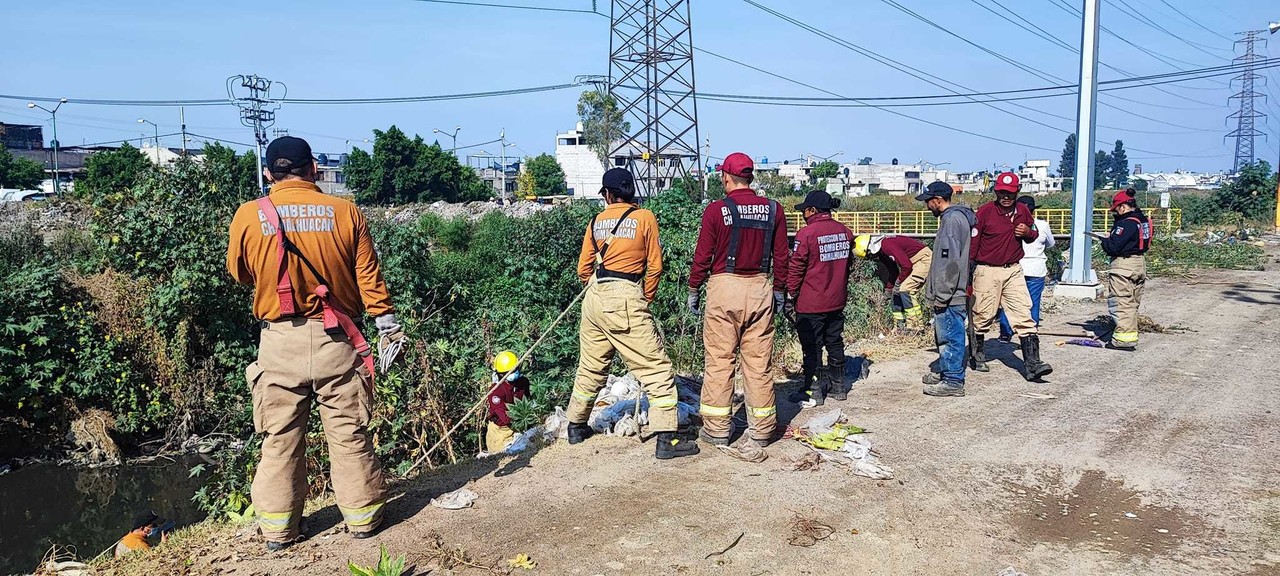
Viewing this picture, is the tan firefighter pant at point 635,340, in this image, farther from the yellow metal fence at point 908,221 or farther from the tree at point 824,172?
the tree at point 824,172

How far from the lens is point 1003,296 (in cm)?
816

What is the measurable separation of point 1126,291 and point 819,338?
3.93m

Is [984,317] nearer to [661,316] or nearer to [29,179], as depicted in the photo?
[661,316]

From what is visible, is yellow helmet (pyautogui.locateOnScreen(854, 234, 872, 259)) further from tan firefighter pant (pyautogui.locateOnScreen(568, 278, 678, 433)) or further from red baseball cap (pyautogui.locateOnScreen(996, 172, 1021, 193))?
tan firefighter pant (pyautogui.locateOnScreen(568, 278, 678, 433))

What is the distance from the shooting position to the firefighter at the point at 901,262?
8328 millimetres

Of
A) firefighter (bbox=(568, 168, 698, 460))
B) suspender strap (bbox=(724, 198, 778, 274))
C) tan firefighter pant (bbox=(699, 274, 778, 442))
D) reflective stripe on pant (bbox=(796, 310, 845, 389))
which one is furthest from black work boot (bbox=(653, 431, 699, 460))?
reflective stripe on pant (bbox=(796, 310, 845, 389))

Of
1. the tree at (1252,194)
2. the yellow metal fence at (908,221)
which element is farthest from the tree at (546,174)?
the tree at (1252,194)

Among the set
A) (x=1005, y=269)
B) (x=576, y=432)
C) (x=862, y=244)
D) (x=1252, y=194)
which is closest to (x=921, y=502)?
(x=576, y=432)

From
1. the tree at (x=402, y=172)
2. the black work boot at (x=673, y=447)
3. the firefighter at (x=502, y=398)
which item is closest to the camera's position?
the black work boot at (x=673, y=447)

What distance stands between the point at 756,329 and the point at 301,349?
2.99 meters

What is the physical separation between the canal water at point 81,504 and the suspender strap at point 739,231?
24.1 ft

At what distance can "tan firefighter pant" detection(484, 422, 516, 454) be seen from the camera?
751cm

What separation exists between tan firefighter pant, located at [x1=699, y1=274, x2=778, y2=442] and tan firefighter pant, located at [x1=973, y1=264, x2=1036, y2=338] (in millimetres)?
3218

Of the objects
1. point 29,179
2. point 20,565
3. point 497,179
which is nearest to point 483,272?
point 20,565
